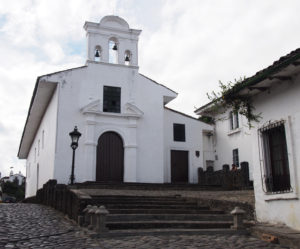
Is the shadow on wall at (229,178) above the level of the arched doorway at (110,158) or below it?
below

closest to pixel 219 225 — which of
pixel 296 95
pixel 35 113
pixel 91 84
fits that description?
pixel 296 95

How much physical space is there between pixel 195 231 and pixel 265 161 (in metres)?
2.37

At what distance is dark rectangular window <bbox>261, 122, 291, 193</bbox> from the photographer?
9086 millimetres

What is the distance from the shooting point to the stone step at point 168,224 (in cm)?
907

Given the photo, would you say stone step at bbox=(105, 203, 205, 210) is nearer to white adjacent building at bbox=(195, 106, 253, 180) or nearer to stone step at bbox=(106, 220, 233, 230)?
stone step at bbox=(106, 220, 233, 230)

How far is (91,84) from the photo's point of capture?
2191 centimetres

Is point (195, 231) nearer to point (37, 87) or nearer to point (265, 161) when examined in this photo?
point (265, 161)

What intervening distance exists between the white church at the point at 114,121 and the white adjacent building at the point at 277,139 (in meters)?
12.5

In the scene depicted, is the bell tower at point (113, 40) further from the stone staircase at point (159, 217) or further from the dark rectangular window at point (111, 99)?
the stone staircase at point (159, 217)

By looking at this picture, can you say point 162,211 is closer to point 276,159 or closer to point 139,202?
point 139,202

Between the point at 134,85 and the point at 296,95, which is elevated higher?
the point at 134,85

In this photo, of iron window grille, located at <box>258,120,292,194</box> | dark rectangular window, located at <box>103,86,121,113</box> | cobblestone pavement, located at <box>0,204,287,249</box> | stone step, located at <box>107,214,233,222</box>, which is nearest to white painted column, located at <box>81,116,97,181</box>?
dark rectangular window, located at <box>103,86,121,113</box>

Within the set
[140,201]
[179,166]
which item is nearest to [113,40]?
[179,166]

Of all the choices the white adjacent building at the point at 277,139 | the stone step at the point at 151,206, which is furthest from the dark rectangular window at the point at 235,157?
the white adjacent building at the point at 277,139
